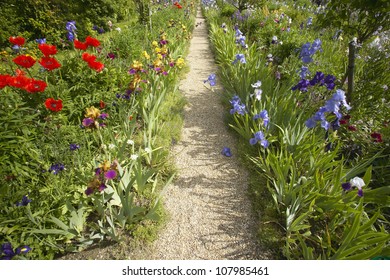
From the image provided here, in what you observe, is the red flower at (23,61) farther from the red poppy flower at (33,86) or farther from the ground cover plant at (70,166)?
the red poppy flower at (33,86)

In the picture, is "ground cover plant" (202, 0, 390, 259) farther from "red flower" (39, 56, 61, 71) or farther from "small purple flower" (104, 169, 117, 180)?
"red flower" (39, 56, 61, 71)

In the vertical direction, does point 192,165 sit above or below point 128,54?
below

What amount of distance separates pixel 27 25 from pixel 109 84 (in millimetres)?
5864

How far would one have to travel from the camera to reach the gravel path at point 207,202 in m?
1.93

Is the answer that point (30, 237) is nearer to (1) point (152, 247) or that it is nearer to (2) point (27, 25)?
(1) point (152, 247)

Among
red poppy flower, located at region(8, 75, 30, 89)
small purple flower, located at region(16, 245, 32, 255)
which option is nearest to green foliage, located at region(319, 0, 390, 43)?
red poppy flower, located at region(8, 75, 30, 89)

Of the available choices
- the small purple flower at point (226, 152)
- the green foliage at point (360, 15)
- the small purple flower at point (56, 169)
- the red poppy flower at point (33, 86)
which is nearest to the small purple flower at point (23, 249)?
the small purple flower at point (56, 169)

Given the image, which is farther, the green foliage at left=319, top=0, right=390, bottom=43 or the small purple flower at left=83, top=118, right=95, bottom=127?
the green foliage at left=319, top=0, right=390, bottom=43

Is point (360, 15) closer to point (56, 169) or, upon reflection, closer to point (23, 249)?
point (56, 169)

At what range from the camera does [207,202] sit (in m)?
2.36

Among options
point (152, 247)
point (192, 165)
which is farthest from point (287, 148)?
point (152, 247)

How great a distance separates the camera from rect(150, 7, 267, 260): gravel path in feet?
6.32

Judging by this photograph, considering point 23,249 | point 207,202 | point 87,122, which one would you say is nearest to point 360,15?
point 207,202
